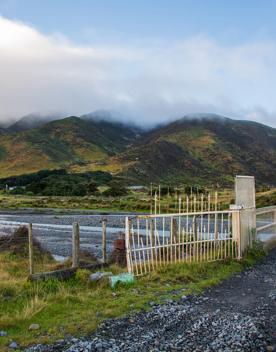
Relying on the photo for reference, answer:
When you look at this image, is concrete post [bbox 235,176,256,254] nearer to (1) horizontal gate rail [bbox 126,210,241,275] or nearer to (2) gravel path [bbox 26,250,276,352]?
(1) horizontal gate rail [bbox 126,210,241,275]

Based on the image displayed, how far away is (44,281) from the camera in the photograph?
525 inches

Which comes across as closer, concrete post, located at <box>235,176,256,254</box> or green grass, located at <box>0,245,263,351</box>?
green grass, located at <box>0,245,263,351</box>

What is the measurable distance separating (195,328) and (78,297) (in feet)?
11.4

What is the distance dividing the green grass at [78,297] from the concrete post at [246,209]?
2.51 meters

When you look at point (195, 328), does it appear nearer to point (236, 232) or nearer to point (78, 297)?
point (78, 297)

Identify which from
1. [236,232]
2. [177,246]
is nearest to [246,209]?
[236,232]

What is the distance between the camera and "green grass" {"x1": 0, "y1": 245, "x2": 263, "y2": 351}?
31.6 feet

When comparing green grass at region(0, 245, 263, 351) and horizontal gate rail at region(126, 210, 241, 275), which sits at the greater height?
horizontal gate rail at region(126, 210, 241, 275)

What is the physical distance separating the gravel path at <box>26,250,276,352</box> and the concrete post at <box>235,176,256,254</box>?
624cm

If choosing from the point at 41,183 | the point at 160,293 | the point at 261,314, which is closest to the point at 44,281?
the point at 160,293

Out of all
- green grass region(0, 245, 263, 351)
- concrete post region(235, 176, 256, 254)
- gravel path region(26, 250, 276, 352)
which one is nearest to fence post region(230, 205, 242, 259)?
A: concrete post region(235, 176, 256, 254)

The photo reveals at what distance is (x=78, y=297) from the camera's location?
466 inches

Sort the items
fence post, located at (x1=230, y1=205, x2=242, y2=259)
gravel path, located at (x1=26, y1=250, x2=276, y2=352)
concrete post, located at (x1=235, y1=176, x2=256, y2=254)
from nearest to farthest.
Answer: gravel path, located at (x1=26, y1=250, x2=276, y2=352) → fence post, located at (x1=230, y1=205, x2=242, y2=259) → concrete post, located at (x1=235, y1=176, x2=256, y2=254)

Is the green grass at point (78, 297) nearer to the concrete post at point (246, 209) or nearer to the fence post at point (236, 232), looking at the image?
the fence post at point (236, 232)
